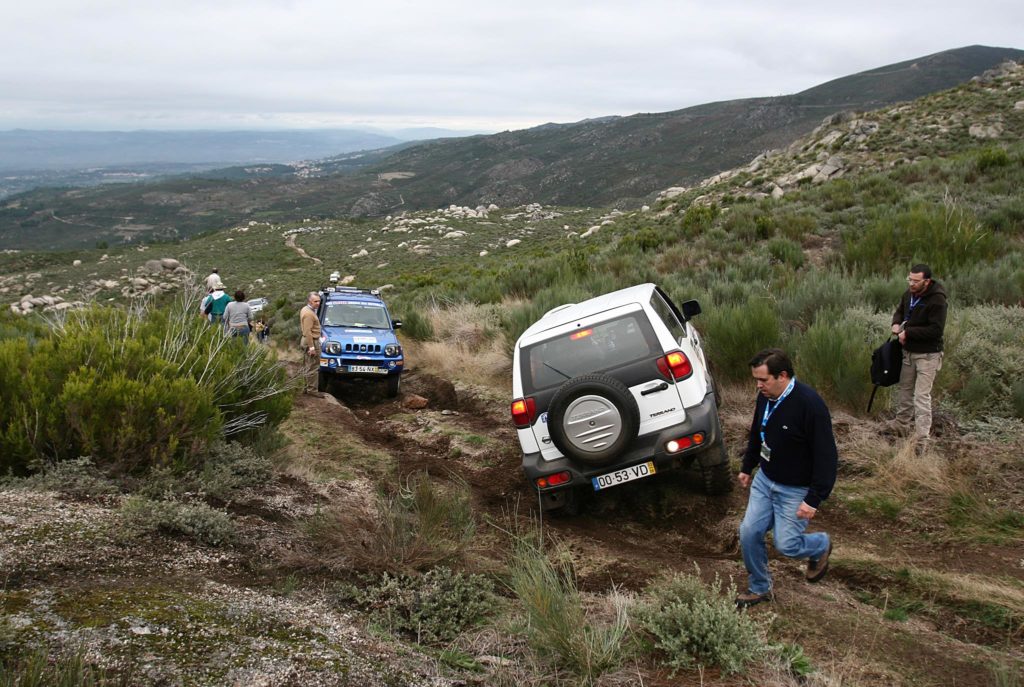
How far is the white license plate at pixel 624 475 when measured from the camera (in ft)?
19.5

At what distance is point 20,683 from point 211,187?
192 metres

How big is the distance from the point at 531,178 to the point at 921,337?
142943 mm

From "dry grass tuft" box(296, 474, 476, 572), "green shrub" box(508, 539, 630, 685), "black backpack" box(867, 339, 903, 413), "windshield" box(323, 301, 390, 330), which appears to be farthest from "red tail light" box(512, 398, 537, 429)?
"windshield" box(323, 301, 390, 330)

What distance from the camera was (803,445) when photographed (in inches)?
167

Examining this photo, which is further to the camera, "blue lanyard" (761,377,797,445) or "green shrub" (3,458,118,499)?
"green shrub" (3,458,118,499)

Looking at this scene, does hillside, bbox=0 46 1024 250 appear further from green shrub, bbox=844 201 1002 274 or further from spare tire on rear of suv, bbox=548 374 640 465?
spare tire on rear of suv, bbox=548 374 640 465

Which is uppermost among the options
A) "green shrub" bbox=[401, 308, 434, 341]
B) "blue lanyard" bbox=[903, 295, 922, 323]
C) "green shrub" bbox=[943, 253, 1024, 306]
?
"blue lanyard" bbox=[903, 295, 922, 323]

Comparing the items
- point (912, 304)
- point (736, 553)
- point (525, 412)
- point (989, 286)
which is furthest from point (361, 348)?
point (989, 286)

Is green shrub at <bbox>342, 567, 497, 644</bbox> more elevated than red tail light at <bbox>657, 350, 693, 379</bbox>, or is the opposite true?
red tail light at <bbox>657, 350, 693, 379</bbox>

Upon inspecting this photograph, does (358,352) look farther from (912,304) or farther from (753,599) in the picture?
(753,599)

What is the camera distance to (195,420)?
603 cm

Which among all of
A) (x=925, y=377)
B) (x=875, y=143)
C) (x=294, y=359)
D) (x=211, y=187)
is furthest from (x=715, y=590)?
(x=211, y=187)

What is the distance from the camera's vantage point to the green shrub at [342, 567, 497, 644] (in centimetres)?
396

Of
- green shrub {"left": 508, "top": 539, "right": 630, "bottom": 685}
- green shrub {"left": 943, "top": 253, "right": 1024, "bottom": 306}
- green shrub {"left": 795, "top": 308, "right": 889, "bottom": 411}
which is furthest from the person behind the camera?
green shrub {"left": 943, "top": 253, "right": 1024, "bottom": 306}
